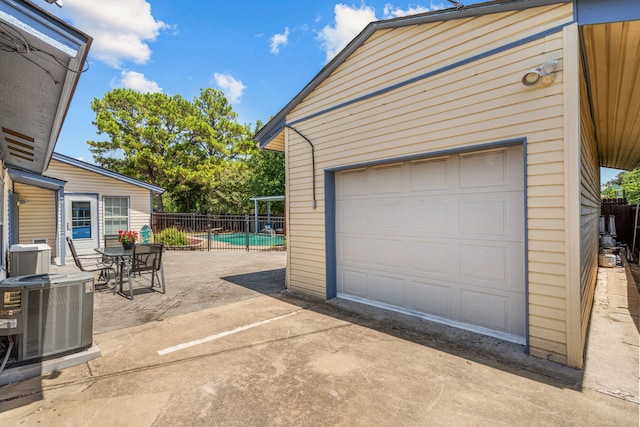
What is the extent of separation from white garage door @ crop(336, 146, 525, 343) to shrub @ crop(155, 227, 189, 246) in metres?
9.41

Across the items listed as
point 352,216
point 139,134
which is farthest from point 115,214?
point 139,134

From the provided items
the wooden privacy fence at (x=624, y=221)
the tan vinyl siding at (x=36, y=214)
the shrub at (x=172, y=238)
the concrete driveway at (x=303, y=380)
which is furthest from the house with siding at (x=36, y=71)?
the wooden privacy fence at (x=624, y=221)

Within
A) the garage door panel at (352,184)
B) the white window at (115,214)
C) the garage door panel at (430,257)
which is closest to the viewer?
the garage door panel at (430,257)

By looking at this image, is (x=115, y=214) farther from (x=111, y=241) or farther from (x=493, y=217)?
(x=493, y=217)

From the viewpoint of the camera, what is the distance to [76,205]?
35.0 ft

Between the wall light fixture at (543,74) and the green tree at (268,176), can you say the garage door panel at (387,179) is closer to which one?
the wall light fixture at (543,74)

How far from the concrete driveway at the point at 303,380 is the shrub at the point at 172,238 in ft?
28.3

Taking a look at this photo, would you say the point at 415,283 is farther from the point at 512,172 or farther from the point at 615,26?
the point at 615,26

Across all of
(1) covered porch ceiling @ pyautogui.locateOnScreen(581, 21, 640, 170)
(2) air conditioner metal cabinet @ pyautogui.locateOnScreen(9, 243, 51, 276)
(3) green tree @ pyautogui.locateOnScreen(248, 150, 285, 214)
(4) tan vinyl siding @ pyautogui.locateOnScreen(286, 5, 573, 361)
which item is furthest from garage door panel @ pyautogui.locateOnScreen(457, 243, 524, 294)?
(3) green tree @ pyautogui.locateOnScreen(248, 150, 285, 214)

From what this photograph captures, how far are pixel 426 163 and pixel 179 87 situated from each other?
24.0 m

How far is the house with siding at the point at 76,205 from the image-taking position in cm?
929

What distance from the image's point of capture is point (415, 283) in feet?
14.1

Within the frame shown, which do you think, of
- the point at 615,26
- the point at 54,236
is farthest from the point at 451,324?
the point at 54,236

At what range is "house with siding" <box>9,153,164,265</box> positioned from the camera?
929 centimetres
